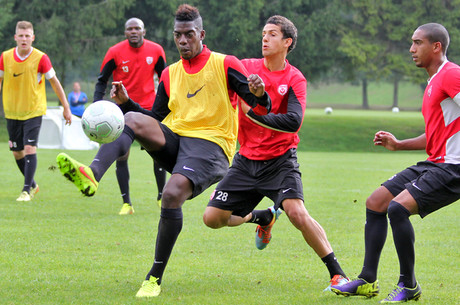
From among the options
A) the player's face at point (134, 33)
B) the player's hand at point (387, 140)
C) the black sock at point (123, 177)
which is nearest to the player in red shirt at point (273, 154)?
the player's hand at point (387, 140)

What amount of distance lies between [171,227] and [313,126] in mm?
29657

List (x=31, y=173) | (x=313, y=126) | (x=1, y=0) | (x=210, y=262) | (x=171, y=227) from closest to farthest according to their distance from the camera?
(x=171, y=227) < (x=210, y=262) < (x=31, y=173) < (x=313, y=126) < (x=1, y=0)

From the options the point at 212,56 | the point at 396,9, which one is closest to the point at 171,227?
the point at 212,56

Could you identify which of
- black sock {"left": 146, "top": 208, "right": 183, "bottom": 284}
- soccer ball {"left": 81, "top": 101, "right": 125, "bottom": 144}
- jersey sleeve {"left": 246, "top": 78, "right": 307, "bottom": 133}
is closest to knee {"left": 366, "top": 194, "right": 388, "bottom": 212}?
jersey sleeve {"left": 246, "top": 78, "right": 307, "bottom": 133}

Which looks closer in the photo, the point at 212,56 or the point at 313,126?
the point at 212,56

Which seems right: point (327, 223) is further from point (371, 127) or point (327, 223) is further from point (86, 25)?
point (86, 25)

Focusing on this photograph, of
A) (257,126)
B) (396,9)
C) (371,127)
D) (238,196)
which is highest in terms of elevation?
(257,126)

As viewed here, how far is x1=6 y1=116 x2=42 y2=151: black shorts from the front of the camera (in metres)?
10.8

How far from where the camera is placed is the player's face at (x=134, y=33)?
990 cm

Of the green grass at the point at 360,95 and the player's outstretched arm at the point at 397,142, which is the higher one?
the player's outstretched arm at the point at 397,142

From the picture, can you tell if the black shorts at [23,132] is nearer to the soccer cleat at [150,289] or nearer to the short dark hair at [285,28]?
the short dark hair at [285,28]

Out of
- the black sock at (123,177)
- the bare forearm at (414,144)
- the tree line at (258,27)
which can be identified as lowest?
the tree line at (258,27)

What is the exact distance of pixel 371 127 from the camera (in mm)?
35281

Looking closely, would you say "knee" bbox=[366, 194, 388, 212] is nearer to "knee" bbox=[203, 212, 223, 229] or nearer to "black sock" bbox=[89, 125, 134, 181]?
"knee" bbox=[203, 212, 223, 229]
